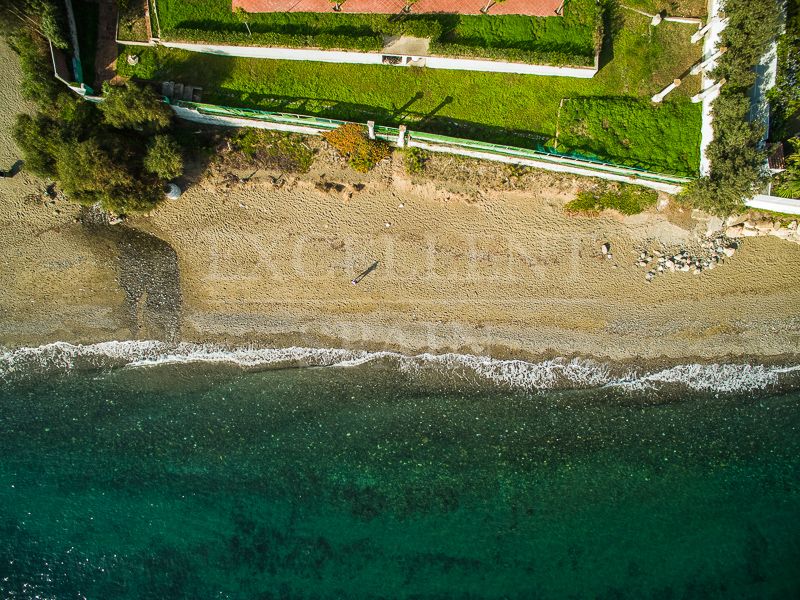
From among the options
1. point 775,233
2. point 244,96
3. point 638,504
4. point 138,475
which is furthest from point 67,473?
point 775,233

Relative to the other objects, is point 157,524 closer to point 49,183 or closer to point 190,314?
point 190,314

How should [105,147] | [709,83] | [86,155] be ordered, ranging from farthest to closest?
[709,83]
[105,147]
[86,155]

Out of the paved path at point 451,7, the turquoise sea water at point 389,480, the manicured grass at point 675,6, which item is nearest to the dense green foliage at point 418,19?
the paved path at point 451,7

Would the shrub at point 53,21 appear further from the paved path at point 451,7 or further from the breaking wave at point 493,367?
the breaking wave at point 493,367

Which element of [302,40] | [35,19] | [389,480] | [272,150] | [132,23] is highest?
[132,23]

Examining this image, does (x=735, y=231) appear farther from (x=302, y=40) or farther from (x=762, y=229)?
(x=302, y=40)

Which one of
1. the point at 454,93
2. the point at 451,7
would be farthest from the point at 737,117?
the point at 451,7
